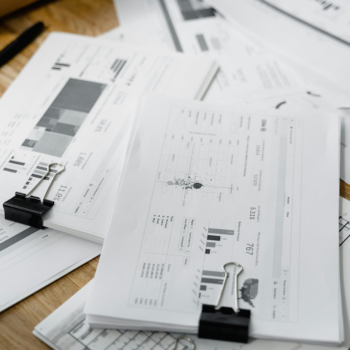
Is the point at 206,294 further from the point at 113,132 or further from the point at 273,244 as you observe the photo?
the point at 113,132

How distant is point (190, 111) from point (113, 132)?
0.13 meters

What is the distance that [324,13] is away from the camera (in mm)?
777

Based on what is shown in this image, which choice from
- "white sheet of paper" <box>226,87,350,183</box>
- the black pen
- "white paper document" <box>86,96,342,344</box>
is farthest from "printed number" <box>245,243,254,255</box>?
the black pen

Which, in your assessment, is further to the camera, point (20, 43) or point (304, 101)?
point (20, 43)

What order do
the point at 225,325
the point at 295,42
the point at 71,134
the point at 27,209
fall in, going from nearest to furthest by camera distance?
the point at 225,325
the point at 27,209
the point at 71,134
the point at 295,42

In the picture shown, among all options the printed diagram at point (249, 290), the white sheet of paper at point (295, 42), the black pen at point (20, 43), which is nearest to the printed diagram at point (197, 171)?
the printed diagram at point (249, 290)

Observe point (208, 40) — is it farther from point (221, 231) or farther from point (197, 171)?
point (221, 231)

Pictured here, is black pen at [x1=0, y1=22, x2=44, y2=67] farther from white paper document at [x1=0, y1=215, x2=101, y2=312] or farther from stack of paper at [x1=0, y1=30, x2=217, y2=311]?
white paper document at [x1=0, y1=215, x2=101, y2=312]

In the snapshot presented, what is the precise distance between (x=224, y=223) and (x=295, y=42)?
439 millimetres

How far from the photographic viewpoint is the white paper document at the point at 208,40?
75 cm

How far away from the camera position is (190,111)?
660mm

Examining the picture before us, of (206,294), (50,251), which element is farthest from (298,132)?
(50,251)

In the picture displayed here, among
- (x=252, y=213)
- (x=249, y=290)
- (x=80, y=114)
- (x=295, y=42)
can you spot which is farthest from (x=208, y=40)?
(x=249, y=290)

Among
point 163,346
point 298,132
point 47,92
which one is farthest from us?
point 47,92
